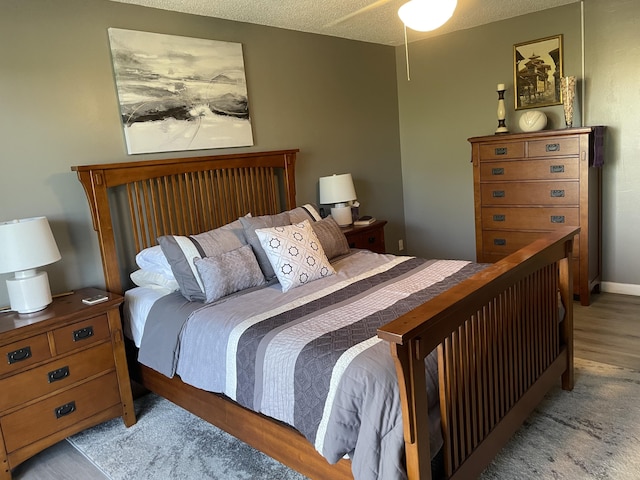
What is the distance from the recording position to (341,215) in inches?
162

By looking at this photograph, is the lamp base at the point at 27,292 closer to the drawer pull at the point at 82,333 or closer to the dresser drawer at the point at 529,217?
the drawer pull at the point at 82,333

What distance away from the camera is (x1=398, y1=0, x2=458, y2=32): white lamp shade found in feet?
7.14

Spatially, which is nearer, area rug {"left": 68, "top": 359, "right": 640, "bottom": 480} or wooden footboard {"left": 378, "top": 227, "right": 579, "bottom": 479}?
wooden footboard {"left": 378, "top": 227, "right": 579, "bottom": 479}

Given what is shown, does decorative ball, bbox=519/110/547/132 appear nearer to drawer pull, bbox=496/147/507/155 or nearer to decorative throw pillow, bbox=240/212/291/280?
drawer pull, bbox=496/147/507/155

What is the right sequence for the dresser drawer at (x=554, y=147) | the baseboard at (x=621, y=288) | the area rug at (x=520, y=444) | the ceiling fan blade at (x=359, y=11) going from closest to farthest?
the area rug at (x=520, y=444) → the ceiling fan blade at (x=359, y=11) → the dresser drawer at (x=554, y=147) → the baseboard at (x=621, y=288)

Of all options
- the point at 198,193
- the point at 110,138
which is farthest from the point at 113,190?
the point at 198,193

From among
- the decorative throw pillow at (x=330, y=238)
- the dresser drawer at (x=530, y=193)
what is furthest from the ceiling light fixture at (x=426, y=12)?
the dresser drawer at (x=530, y=193)

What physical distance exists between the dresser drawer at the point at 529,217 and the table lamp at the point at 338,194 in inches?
46.1

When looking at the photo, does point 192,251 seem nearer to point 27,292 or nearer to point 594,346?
point 27,292

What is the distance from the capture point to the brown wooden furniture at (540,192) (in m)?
3.70

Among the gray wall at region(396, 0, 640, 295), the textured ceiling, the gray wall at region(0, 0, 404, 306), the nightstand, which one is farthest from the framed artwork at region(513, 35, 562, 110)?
the gray wall at region(0, 0, 404, 306)

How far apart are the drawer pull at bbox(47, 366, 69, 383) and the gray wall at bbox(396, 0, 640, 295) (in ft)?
12.0

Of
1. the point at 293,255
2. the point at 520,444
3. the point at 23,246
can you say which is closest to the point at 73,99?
the point at 23,246

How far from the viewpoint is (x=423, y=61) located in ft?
15.9
